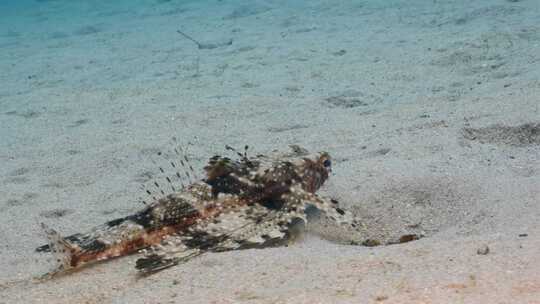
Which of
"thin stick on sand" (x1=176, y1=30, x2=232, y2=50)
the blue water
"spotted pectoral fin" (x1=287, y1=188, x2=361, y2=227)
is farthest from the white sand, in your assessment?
"thin stick on sand" (x1=176, y1=30, x2=232, y2=50)

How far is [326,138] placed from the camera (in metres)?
6.93

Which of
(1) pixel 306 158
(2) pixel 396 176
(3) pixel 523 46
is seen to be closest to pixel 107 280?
(1) pixel 306 158

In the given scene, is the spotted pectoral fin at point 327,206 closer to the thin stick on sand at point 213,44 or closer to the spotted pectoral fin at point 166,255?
the spotted pectoral fin at point 166,255

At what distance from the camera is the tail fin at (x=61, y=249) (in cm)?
396

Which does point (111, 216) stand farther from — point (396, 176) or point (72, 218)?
point (396, 176)

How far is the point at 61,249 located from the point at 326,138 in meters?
3.81

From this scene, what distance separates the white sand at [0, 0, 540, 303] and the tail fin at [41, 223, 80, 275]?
159 millimetres

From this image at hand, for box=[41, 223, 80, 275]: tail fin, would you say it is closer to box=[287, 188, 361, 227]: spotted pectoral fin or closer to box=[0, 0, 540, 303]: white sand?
box=[0, 0, 540, 303]: white sand

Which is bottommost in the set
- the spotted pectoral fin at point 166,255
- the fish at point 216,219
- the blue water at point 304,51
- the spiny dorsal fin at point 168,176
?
the spiny dorsal fin at point 168,176

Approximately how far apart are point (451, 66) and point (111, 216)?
21.2ft

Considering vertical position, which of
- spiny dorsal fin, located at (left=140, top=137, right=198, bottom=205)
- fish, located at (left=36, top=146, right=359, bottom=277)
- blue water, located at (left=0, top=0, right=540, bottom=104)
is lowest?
spiny dorsal fin, located at (left=140, top=137, right=198, bottom=205)

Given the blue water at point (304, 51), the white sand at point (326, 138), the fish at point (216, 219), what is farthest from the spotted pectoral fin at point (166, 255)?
the blue water at point (304, 51)

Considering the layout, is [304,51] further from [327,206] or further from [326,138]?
[327,206]

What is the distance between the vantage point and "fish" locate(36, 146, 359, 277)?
13.6ft
